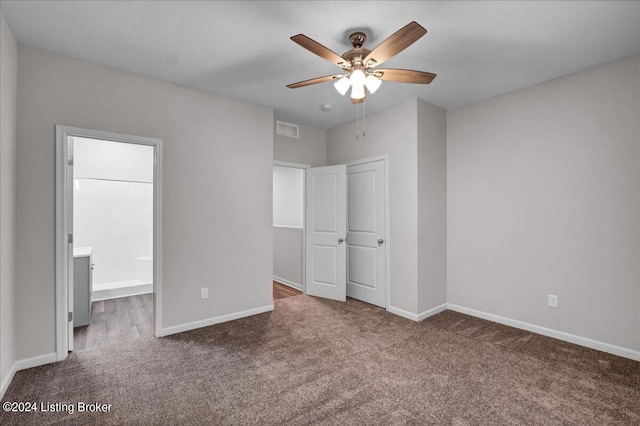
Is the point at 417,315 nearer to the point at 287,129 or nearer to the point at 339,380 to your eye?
the point at 339,380

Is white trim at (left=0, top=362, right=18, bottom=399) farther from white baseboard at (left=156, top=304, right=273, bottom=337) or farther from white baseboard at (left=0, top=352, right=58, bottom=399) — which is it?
white baseboard at (left=156, top=304, right=273, bottom=337)

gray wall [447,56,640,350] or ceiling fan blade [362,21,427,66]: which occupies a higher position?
ceiling fan blade [362,21,427,66]

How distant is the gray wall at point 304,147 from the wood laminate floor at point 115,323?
2709 mm

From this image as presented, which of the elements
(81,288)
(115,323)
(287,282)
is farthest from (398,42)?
(287,282)

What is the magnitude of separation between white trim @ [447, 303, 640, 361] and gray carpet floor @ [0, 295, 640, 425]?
0.31 feet

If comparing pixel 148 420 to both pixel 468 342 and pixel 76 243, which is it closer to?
pixel 468 342

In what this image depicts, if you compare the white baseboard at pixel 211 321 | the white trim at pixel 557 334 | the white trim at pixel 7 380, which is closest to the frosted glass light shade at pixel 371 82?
the white baseboard at pixel 211 321

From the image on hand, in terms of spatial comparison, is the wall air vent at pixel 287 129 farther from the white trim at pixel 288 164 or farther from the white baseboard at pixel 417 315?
the white baseboard at pixel 417 315

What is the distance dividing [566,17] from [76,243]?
21.2 ft

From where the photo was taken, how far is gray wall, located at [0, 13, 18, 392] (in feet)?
7.14

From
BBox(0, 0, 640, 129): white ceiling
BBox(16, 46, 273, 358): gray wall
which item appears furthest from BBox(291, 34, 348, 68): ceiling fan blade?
BBox(16, 46, 273, 358): gray wall

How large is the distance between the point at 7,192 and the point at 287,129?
3141 mm

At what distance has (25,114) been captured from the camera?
2545 mm

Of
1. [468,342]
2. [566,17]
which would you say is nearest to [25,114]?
[566,17]
